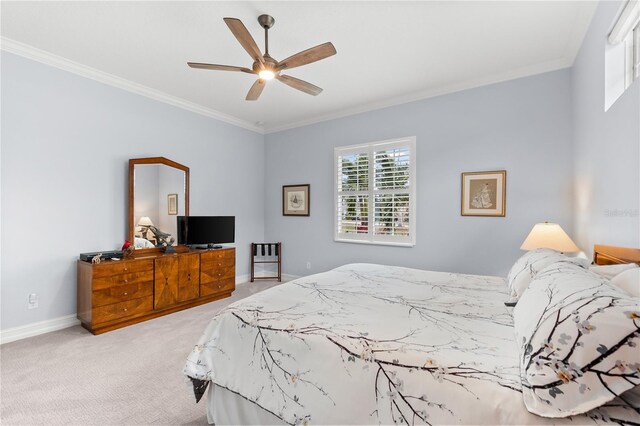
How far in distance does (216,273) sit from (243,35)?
3190mm

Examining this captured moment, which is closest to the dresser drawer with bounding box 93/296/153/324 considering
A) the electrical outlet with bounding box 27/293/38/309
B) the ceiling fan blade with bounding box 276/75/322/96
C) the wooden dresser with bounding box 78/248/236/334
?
the wooden dresser with bounding box 78/248/236/334

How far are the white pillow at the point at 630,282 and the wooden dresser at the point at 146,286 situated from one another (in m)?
3.94

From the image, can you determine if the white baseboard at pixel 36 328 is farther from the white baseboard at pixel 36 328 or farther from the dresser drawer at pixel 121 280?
the dresser drawer at pixel 121 280

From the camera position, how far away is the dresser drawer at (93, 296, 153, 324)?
10.0ft

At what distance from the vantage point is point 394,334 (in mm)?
1336

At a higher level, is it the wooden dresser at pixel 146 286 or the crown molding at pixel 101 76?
the crown molding at pixel 101 76

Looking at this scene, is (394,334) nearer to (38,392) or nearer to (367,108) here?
(38,392)

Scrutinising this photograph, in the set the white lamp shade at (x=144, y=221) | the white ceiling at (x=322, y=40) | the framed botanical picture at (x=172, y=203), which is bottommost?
the white lamp shade at (x=144, y=221)

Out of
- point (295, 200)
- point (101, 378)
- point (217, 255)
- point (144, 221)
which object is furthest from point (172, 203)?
point (101, 378)

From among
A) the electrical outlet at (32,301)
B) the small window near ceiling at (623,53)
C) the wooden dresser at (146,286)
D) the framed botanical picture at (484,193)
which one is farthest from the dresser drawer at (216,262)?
the small window near ceiling at (623,53)

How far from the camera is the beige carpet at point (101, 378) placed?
1.85 meters

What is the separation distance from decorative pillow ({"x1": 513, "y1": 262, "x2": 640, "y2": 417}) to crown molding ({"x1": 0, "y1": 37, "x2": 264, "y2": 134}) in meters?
4.57

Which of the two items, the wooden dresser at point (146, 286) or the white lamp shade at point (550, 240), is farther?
the wooden dresser at point (146, 286)

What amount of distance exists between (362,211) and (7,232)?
13.4ft
